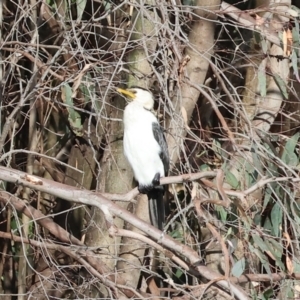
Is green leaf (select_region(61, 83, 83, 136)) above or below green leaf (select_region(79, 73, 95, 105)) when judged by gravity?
below

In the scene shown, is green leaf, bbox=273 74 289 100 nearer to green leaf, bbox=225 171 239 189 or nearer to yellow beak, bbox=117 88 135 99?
green leaf, bbox=225 171 239 189

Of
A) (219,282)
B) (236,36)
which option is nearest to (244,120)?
(219,282)

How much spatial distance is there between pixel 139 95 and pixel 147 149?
0.77 feet

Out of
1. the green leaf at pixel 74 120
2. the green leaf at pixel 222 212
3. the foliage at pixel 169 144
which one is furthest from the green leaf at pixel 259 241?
the green leaf at pixel 74 120

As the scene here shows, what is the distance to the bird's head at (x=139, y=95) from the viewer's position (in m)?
2.97

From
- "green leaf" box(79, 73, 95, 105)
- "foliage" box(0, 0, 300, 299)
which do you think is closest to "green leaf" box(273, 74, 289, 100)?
"foliage" box(0, 0, 300, 299)

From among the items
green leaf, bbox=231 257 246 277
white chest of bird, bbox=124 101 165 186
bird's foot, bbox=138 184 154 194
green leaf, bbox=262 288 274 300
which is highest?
white chest of bird, bbox=124 101 165 186

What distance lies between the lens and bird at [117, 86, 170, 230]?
3.06 meters

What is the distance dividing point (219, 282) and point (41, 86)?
0.92 meters

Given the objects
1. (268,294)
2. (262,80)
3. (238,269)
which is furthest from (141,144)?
(268,294)

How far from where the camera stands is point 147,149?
312 cm

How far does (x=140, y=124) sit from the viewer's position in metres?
3.07

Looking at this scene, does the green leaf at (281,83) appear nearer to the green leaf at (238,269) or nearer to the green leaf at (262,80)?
the green leaf at (262,80)

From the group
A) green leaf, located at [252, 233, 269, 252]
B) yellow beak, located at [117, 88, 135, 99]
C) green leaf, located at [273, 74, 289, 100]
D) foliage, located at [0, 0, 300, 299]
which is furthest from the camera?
green leaf, located at [273, 74, 289, 100]
